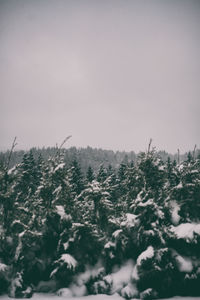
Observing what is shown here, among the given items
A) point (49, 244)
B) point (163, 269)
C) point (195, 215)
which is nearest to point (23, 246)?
point (49, 244)

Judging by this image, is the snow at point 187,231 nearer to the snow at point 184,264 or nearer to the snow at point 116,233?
the snow at point 184,264

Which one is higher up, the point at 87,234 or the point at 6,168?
the point at 6,168

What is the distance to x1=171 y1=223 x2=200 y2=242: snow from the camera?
1525 centimetres

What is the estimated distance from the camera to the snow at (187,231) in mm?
15245

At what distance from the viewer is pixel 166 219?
16781mm

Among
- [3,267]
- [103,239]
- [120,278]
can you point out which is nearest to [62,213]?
[103,239]

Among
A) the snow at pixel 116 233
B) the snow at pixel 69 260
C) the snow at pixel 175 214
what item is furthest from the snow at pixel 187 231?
the snow at pixel 69 260

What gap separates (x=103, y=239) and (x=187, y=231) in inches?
191

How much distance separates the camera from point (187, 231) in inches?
608

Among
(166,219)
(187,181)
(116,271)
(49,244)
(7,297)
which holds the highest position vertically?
(187,181)

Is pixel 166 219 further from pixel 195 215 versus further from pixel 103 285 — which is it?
pixel 103 285

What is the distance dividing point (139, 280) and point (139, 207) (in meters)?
3.75

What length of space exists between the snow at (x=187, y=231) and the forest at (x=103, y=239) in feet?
0.17

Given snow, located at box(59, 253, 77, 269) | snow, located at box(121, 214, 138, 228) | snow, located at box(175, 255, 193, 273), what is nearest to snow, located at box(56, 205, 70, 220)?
snow, located at box(59, 253, 77, 269)
